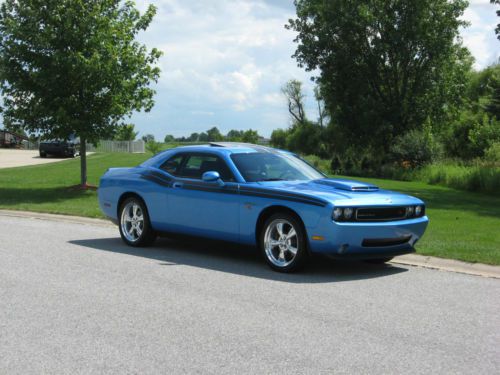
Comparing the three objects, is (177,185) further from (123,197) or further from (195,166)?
(123,197)

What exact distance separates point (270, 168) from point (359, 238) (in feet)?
5.98

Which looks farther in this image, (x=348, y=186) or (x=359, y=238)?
(x=348, y=186)

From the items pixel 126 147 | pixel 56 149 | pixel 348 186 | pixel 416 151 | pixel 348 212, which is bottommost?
pixel 348 212

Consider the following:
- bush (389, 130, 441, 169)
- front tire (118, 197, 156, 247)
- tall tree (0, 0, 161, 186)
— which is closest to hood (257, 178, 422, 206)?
front tire (118, 197, 156, 247)

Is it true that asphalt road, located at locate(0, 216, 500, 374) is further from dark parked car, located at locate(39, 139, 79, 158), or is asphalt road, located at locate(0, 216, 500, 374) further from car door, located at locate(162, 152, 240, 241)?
dark parked car, located at locate(39, 139, 79, 158)

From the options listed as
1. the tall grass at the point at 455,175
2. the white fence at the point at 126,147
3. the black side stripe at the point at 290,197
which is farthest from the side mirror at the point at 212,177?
the white fence at the point at 126,147

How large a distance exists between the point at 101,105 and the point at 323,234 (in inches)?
583

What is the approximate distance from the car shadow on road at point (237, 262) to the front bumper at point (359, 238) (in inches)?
11.8

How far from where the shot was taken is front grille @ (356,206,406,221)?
25.1ft

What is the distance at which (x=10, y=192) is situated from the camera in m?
20.7

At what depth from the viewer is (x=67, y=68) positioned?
19.8 m

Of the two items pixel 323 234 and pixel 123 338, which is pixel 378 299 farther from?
pixel 123 338

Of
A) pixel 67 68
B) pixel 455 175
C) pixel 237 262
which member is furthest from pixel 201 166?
pixel 455 175

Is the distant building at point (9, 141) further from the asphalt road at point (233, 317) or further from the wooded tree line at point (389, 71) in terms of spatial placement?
the asphalt road at point (233, 317)
